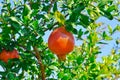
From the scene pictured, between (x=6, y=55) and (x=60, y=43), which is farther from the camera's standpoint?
(x=6, y=55)

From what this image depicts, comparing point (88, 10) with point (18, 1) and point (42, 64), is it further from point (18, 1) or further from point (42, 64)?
point (18, 1)

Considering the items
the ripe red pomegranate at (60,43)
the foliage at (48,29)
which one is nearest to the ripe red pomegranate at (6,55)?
the foliage at (48,29)

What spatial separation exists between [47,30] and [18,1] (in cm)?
122

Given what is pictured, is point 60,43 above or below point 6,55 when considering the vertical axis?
below

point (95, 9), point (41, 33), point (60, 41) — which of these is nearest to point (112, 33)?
point (95, 9)

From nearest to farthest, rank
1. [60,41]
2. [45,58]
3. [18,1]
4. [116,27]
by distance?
[60,41], [45,58], [116,27], [18,1]

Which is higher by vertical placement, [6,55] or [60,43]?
[6,55]

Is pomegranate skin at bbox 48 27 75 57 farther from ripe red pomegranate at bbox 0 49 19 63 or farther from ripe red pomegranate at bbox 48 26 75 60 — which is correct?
ripe red pomegranate at bbox 0 49 19 63

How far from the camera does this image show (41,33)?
196cm

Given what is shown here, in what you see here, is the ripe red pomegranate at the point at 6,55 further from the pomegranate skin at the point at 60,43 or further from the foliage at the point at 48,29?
the pomegranate skin at the point at 60,43

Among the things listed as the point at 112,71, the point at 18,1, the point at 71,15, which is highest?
the point at 18,1

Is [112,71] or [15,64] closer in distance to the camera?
[15,64]

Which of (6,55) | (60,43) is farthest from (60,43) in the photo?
(6,55)

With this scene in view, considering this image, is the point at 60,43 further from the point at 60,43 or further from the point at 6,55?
the point at 6,55
